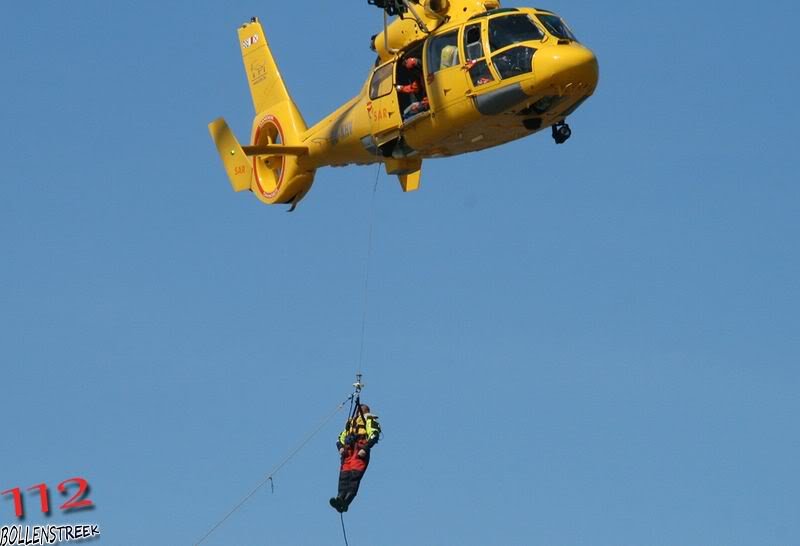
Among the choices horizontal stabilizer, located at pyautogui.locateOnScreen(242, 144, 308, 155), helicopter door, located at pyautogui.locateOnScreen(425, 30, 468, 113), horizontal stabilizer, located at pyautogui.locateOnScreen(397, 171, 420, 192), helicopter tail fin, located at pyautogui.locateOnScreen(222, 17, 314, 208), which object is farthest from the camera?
helicopter tail fin, located at pyautogui.locateOnScreen(222, 17, 314, 208)

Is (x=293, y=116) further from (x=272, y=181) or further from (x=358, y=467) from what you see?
(x=358, y=467)

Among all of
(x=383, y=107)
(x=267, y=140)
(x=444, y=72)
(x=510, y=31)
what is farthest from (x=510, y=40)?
(x=267, y=140)

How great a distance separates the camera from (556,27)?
3123 centimetres

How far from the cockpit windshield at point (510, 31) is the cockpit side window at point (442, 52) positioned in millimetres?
738

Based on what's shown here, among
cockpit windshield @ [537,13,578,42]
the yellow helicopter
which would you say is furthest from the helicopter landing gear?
cockpit windshield @ [537,13,578,42]

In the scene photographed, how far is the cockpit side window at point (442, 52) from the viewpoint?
31609 mm

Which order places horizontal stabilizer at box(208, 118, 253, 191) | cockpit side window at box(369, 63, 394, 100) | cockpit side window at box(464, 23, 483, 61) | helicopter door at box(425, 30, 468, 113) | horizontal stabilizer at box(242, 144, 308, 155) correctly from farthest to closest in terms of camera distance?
1. horizontal stabilizer at box(208, 118, 253, 191)
2. horizontal stabilizer at box(242, 144, 308, 155)
3. cockpit side window at box(369, 63, 394, 100)
4. helicopter door at box(425, 30, 468, 113)
5. cockpit side window at box(464, 23, 483, 61)

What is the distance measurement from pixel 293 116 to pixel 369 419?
8736 mm

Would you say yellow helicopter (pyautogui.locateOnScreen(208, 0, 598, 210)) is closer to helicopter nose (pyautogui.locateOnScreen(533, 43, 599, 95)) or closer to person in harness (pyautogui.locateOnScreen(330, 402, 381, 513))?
helicopter nose (pyautogui.locateOnScreen(533, 43, 599, 95))

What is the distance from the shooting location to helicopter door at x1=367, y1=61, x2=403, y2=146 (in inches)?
1291

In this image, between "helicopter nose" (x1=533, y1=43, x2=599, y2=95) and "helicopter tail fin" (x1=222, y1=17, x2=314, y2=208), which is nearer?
"helicopter nose" (x1=533, y1=43, x2=599, y2=95)

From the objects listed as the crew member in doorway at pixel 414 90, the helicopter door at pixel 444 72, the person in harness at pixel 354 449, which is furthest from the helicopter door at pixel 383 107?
the person in harness at pixel 354 449

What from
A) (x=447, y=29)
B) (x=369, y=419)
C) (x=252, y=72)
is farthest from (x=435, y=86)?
(x=252, y=72)

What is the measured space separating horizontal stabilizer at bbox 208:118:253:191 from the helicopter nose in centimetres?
1006
